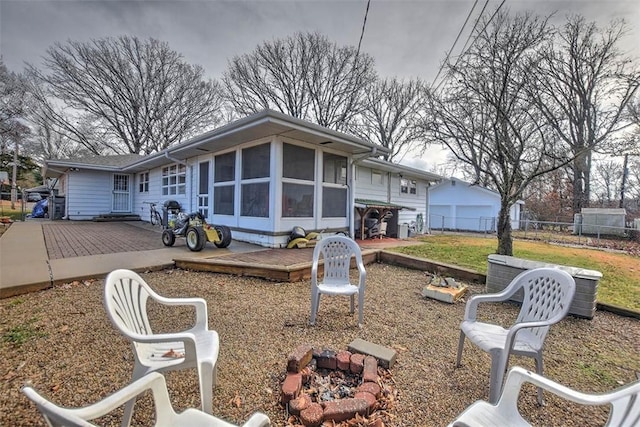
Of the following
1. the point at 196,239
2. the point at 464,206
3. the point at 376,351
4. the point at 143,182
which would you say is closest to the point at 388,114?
the point at 464,206

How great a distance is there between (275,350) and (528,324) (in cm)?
188

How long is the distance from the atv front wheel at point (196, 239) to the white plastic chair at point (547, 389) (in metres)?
5.55

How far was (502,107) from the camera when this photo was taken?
5801mm

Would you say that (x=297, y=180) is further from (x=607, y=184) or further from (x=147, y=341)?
(x=607, y=184)

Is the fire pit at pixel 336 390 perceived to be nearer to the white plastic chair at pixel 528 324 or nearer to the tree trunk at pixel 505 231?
the white plastic chair at pixel 528 324

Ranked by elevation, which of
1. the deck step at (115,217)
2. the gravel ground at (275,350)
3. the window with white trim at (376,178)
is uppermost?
the window with white trim at (376,178)

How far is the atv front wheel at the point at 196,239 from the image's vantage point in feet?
19.2

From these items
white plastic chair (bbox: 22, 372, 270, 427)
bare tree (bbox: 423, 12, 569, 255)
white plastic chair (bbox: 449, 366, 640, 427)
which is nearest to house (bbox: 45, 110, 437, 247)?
bare tree (bbox: 423, 12, 569, 255)

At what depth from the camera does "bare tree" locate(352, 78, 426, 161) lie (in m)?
19.2

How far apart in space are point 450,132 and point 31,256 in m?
8.90

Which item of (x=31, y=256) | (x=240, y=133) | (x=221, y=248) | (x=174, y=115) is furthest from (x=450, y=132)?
(x=174, y=115)

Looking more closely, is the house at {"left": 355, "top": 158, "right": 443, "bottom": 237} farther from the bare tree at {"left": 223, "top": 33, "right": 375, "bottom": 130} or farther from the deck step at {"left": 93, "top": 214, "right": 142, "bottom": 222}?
the deck step at {"left": 93, "top": 214, "right": 142, "bottom": 222}

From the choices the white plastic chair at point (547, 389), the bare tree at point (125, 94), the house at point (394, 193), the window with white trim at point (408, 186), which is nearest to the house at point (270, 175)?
the house at point (394, 193)

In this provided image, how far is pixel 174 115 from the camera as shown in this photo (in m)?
20.4
